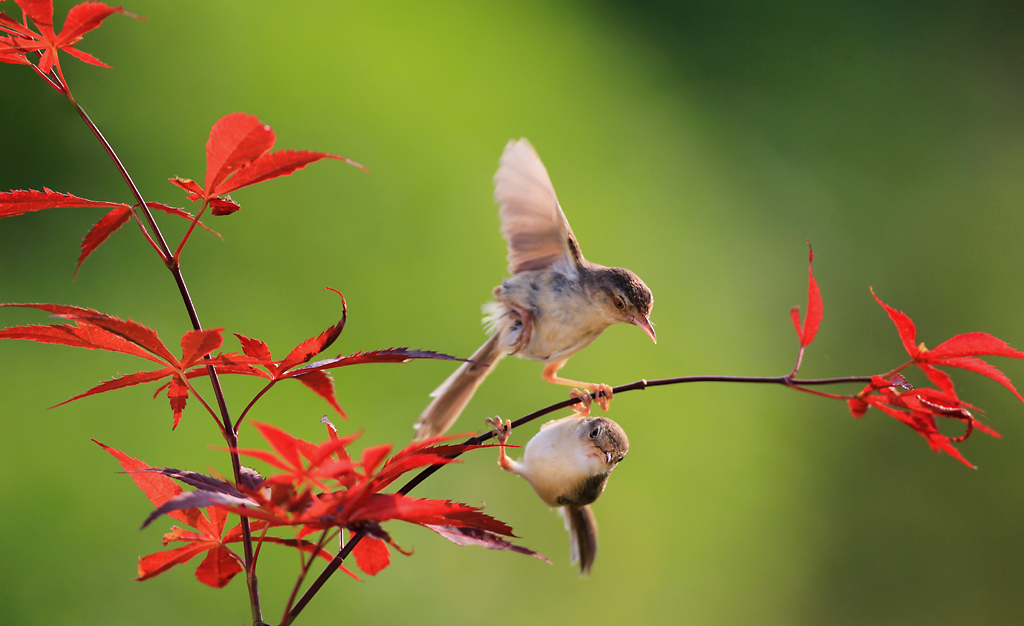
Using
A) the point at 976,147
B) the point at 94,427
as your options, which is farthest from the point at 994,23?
the point at 94,427

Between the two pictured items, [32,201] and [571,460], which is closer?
[32,201]

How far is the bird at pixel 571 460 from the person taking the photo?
1.07m

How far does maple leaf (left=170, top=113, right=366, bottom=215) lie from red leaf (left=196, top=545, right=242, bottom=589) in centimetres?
34

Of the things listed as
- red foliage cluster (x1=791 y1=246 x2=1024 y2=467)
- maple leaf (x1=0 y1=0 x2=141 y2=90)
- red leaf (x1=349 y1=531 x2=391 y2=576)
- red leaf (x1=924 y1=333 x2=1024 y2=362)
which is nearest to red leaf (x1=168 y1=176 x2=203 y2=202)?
maple leaf (x1=0 y1=0 x2=141 y2=90)

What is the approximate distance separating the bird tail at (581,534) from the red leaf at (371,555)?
19.7 inches

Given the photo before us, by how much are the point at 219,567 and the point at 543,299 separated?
71cm

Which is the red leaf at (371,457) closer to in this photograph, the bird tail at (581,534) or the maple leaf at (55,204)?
the maple leaf at (55,204)

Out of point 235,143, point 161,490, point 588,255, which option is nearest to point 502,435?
point 161,490

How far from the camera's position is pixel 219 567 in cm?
69

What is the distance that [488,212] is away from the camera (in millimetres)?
2779

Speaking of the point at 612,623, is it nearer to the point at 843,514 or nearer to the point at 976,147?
the point at 843,514

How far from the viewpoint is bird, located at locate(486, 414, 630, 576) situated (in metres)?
1.07

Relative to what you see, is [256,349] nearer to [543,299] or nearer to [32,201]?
[32,201]

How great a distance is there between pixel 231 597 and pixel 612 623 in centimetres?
120
